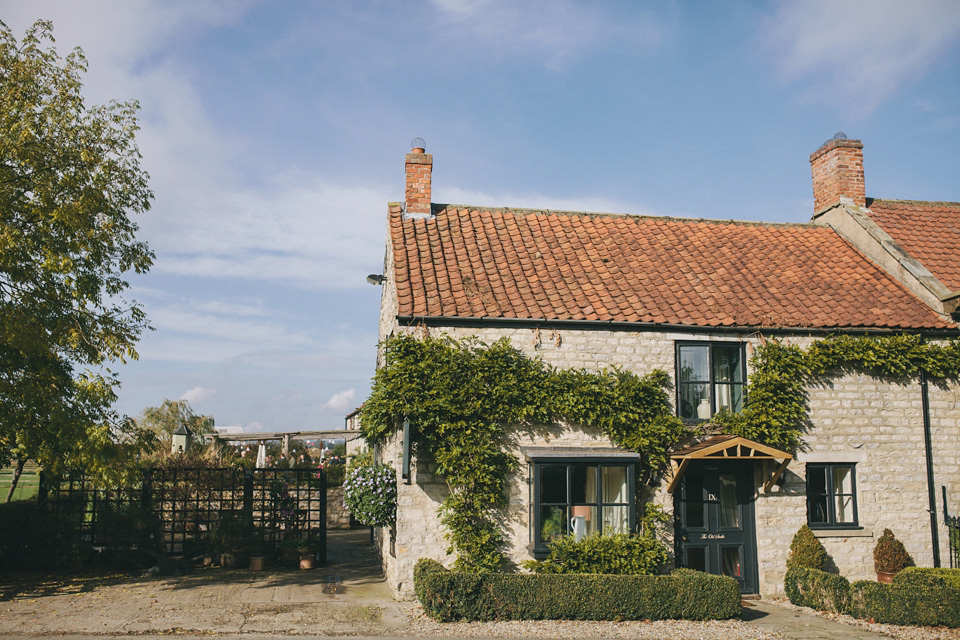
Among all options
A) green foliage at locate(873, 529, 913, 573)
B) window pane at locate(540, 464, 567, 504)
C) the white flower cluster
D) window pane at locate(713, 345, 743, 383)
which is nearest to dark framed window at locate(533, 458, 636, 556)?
window pane at locate(540, 464, 567, 504)

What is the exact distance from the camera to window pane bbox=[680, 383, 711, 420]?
12587 mm

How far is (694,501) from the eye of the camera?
12500 mm

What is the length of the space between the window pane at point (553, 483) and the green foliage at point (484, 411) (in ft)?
1.69

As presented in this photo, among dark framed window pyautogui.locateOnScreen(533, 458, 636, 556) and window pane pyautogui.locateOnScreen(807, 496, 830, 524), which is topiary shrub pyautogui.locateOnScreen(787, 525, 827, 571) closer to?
window pane pyautogui.locateOnScreen(807, 496, 830, 524)

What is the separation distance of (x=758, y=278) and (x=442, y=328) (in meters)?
6.61

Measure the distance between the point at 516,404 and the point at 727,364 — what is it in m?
3.97

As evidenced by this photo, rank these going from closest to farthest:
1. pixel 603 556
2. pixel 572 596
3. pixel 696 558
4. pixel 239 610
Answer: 1. pixel 572 596
2. pixel 239 610
3. pixel 603 556
4. pixel 696 558

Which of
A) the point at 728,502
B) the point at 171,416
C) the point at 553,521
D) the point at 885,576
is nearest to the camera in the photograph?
the point at 553,521

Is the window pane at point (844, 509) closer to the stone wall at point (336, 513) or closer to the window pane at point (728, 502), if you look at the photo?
the window pane at point (728, 502)

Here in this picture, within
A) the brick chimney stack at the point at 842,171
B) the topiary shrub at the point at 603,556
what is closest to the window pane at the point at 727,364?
the topiary shrub at the point at 603,556

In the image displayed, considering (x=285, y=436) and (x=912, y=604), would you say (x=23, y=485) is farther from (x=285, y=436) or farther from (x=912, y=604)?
(x=912, y=604)

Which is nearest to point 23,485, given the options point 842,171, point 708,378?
point 708,378

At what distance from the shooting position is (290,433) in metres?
22.0

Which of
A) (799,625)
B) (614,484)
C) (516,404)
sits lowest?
(799,625)
